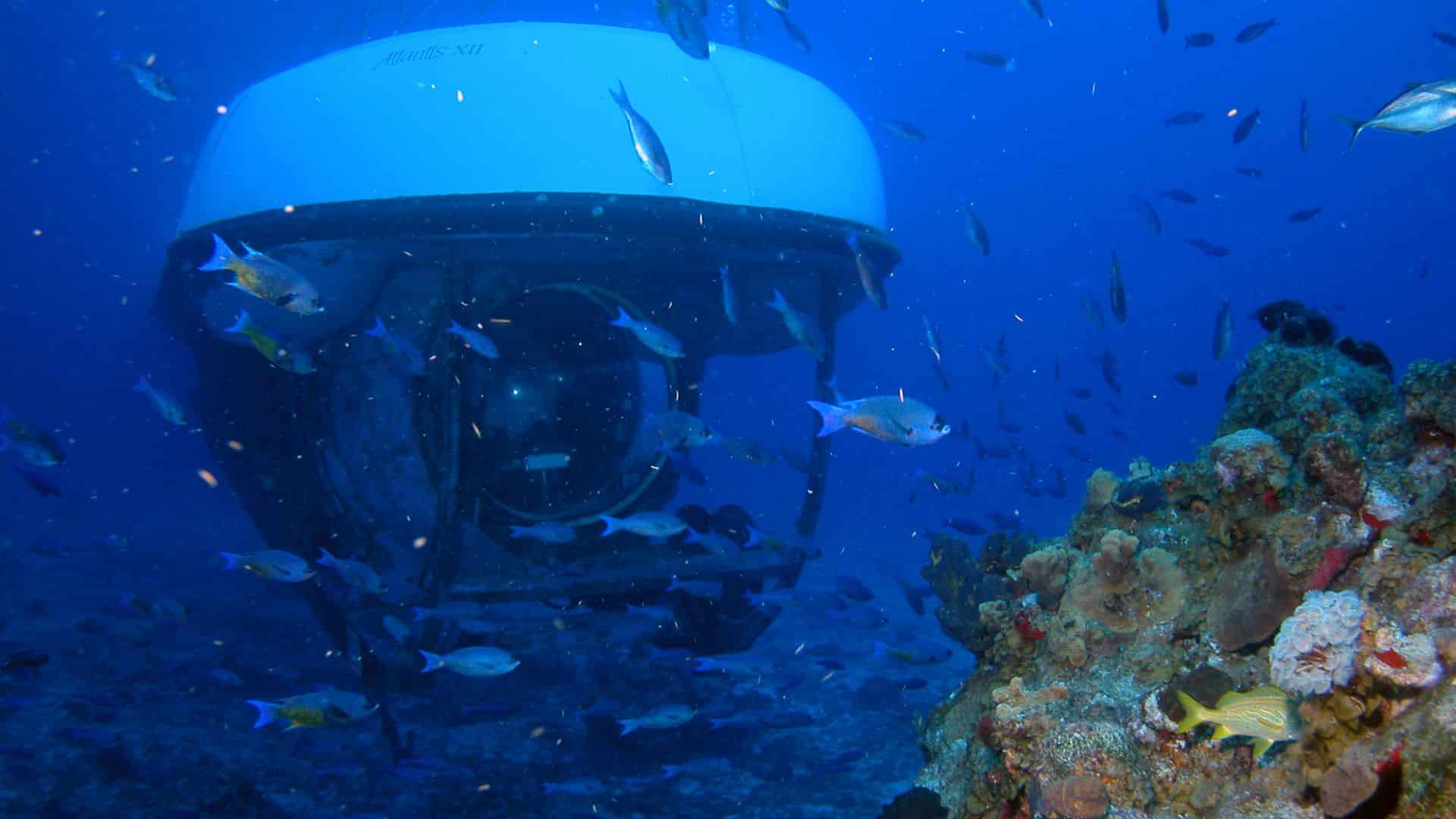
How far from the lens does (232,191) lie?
6633 millimetres

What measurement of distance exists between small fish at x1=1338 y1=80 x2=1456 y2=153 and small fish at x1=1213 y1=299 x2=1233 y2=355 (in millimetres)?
2834

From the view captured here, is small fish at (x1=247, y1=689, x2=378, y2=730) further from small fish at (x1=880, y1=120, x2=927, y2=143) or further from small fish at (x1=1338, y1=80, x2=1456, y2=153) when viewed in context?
small fish at (x1=880, y1=120, x2=927, y2=143)

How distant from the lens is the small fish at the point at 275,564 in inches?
203

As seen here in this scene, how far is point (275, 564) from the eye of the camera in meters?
5.18

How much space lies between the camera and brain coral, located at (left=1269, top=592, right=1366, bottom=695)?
1799mm

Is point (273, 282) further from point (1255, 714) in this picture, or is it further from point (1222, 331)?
point (1222, 331)

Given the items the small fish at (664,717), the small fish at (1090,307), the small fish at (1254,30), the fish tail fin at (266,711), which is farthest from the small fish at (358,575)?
the small fish at (1254,30)

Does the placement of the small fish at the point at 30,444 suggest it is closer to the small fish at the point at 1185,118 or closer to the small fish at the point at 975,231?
the small fish at the point at 975,231

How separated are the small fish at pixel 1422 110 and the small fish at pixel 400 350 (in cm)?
688

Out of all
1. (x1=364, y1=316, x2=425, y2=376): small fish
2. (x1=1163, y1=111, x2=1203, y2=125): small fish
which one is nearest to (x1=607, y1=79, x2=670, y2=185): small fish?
(x1=364, y1=316, x2=425, y2=376): small fish

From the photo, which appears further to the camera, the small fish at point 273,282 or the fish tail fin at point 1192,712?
the small fish at point 273,282

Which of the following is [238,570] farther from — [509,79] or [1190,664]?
[1190,664]

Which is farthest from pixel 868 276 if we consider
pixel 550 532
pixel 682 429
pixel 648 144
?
pixel 550 532

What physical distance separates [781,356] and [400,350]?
363ft
